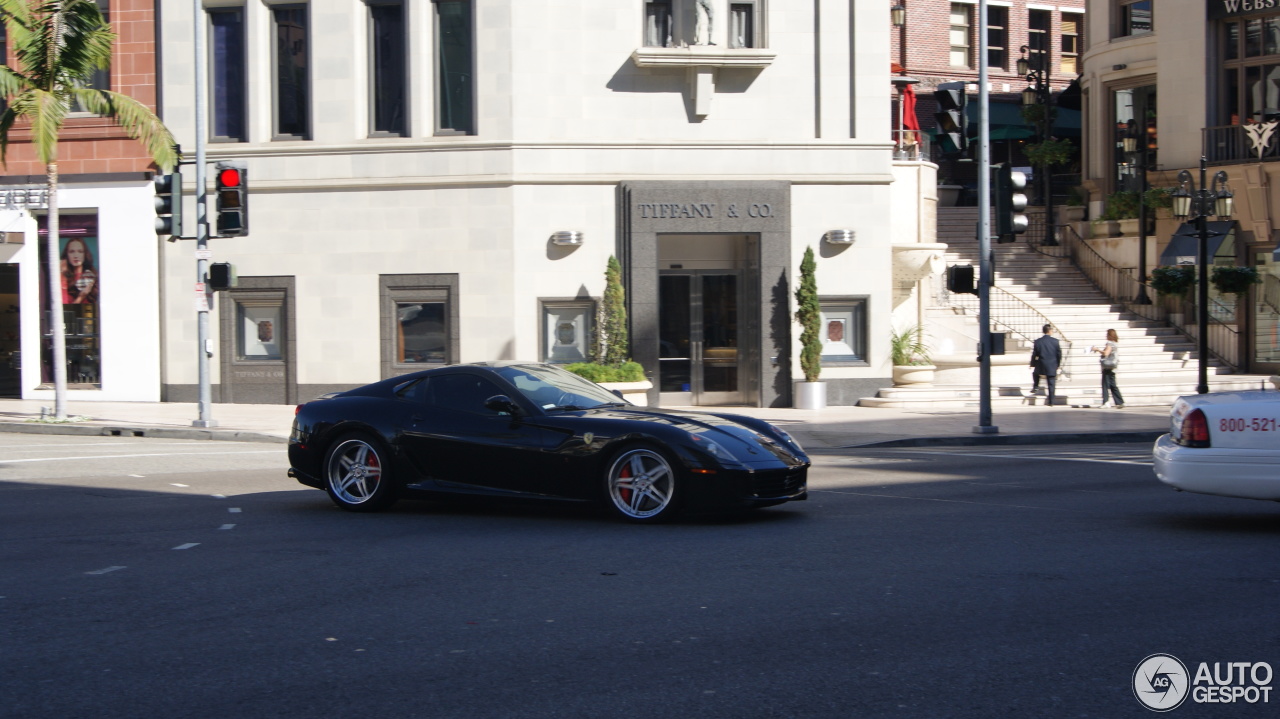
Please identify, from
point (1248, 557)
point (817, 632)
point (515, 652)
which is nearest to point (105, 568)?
point (515, 652)

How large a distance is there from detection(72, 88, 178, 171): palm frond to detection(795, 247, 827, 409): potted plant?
11.7 m

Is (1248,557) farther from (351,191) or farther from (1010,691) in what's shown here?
(351,191)

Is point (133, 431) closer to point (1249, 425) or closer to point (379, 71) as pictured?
point (379, 71)

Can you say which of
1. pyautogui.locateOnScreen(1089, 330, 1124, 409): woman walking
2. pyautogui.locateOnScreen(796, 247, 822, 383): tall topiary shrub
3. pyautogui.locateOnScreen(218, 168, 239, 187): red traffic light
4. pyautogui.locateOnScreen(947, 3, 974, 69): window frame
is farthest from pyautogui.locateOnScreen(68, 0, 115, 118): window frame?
pyautogui.locateOnScreen(947, 3, 974, 69): window frame

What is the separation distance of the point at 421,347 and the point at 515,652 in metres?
19.1

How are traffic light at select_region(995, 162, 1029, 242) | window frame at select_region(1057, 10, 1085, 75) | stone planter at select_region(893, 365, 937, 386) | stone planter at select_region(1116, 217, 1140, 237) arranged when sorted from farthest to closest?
window frame at select_region(1057, 10, 1085, 75) < stone planter at select_region(1116, 217, 1140, 237) < stone planter at select_region(893, 365, 937, 386) < traffic light at select_region(995, 162, 1029, 242)

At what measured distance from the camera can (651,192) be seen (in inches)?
940

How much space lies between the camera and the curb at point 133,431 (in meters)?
19.1

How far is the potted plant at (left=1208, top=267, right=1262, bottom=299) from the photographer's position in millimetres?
28750

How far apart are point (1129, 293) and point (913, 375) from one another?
1027 centimetres

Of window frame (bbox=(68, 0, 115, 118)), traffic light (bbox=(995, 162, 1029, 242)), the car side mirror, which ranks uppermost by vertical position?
window frame (bbox=(68, 0, 115, 118))

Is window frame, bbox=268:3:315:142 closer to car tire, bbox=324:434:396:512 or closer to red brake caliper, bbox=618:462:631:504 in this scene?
car tire, bbox=324:434:396:512

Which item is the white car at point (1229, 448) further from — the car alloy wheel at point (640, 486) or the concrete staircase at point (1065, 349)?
the concrete staircase at point (1065, 349)

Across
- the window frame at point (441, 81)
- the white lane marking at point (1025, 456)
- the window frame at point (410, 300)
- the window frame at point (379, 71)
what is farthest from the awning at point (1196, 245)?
the window frame at point (379, 71)
